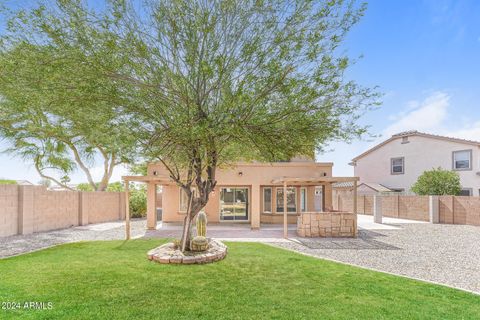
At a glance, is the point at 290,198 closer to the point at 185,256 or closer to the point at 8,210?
the point at 185,256

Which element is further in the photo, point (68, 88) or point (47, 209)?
point (47, 209)

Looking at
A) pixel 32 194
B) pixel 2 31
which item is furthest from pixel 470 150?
pixel 32 194

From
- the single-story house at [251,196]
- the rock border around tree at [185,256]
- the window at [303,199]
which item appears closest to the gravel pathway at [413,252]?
the rock border around tree at [185,256]

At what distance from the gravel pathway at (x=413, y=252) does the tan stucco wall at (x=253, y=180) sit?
3697 millimetres

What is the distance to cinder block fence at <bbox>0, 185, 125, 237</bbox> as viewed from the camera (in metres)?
13.4

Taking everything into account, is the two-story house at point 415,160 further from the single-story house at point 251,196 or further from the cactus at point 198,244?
the cactus at point 198,244

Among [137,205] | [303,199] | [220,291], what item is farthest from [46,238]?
[303,199]

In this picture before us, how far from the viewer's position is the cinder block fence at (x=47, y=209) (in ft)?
44.0

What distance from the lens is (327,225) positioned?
45.2ft

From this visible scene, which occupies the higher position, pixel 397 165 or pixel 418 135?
pixel 418 135

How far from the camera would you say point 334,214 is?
13773 millimetres

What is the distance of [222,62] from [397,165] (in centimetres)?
2511

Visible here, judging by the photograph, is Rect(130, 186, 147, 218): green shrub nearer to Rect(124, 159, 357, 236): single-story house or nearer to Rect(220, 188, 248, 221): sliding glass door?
Rect(124, 159, 357, 236): single-story house

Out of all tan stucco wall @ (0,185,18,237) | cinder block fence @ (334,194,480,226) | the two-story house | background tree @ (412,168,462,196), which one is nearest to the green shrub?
tan stucco wall @ (0,185,18,237)
